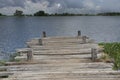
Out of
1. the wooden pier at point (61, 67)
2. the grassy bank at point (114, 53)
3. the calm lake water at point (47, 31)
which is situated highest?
the wooden pier at point (61, 67)

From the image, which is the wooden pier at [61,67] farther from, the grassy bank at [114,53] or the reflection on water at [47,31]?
the reflection on water at [47,31]

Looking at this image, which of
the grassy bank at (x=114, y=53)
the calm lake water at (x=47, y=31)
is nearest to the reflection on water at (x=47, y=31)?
the calm lake water at (x=47, y=31)

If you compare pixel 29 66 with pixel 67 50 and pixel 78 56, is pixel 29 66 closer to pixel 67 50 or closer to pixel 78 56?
pixel 78 56

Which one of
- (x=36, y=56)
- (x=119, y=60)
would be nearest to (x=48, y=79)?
(x=36, y=56)

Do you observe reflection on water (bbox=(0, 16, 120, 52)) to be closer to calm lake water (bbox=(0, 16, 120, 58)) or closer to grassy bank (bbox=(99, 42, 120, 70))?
calm lake water (bbox=(0, 16, 120, 58))

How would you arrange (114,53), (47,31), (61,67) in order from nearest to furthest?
(61,67) → (114,53) → (47,31)

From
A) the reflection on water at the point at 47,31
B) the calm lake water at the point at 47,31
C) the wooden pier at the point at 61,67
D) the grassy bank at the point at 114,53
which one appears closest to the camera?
the wooden pier at the point at 61,67

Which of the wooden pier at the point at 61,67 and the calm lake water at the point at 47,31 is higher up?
the wooden pier at the point at 61,67

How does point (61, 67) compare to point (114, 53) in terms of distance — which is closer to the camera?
point (61, 67)

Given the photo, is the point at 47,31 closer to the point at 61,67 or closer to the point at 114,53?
the point at 114,53

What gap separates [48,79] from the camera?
1064cm

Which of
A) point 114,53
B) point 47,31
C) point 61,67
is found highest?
point 61,67

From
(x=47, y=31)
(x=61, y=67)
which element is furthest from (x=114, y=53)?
(x=47, y=31)

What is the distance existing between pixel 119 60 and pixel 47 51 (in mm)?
3304
